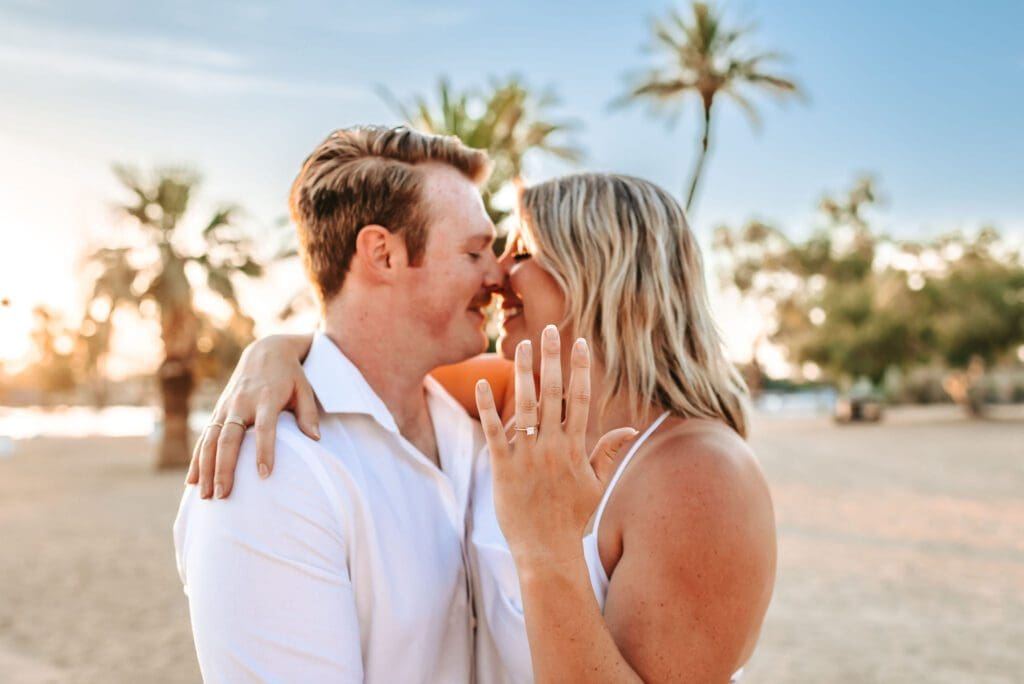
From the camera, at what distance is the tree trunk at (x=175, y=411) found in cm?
2895

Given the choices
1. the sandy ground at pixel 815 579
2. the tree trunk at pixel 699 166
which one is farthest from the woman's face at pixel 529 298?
the tree trunk at pixel 699 166

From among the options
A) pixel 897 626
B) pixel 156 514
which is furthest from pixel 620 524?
pixel 156 514

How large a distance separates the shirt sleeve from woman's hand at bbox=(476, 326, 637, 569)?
0.50m

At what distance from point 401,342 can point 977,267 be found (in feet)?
171

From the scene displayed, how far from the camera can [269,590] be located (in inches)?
86.6

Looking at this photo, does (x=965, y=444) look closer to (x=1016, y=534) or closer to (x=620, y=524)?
(x=1016, y=534)

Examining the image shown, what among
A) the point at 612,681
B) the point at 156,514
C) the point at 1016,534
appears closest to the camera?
the point at 612,681

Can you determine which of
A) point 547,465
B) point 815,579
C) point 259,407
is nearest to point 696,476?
point 547,465

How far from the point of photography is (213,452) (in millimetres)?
2402

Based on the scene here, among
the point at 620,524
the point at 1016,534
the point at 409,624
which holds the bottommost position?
the point at 1016,534

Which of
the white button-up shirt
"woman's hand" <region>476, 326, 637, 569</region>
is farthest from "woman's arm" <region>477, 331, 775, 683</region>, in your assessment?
the white button-up shirt

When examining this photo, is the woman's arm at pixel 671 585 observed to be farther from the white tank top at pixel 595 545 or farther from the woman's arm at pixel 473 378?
the woman's arm at pixel 473 378

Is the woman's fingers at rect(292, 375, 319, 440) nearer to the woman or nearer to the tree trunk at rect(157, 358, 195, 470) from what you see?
the woman

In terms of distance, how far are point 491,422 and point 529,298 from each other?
3.10 feet
